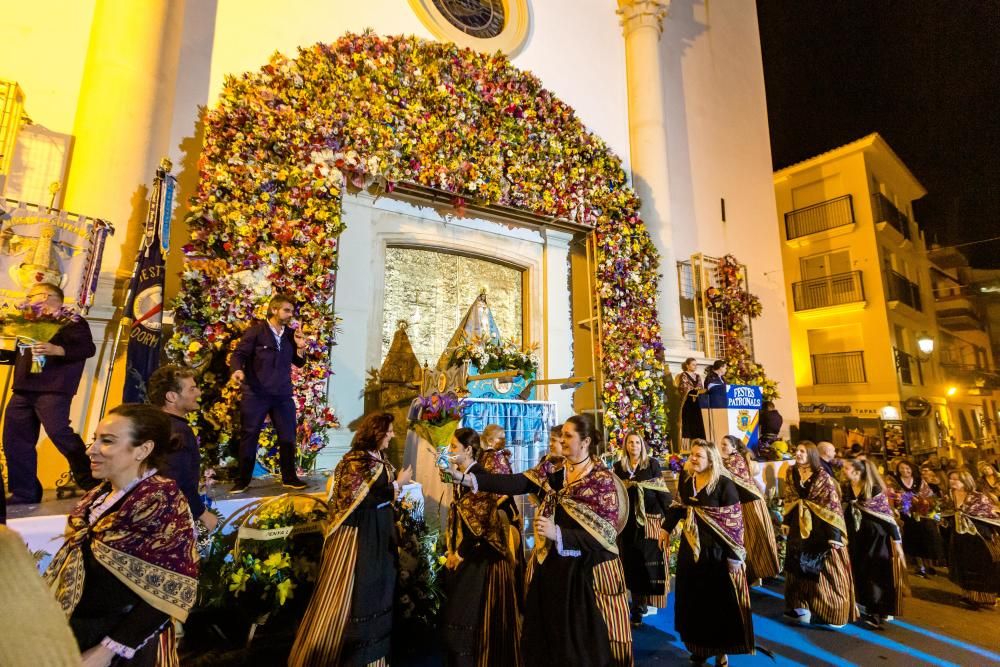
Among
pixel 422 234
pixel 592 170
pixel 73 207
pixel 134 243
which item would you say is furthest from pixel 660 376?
pixel 73 207

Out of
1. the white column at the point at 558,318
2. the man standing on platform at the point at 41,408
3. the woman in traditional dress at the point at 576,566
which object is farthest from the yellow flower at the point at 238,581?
the white column at the point at 558,318

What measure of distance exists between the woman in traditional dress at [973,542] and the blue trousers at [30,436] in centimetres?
924

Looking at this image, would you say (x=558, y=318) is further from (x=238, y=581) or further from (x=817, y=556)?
(x=238, y=581)

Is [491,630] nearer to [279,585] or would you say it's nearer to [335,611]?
[335,611]

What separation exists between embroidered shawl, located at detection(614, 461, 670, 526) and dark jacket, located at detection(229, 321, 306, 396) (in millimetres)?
3640

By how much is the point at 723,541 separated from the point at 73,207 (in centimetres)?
713

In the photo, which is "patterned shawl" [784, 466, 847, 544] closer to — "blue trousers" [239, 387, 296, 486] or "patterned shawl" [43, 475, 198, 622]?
"blue trousers" [239, 387, 296, 486]

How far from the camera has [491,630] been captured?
11.6ft

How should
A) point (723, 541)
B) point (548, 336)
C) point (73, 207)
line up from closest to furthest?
1. point (723, 541)
2. point (73, 207)
3. point (548, 336)

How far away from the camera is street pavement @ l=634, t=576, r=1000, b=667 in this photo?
171 inches

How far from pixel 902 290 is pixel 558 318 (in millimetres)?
20445

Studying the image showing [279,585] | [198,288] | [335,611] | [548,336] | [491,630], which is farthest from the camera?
[548,336]

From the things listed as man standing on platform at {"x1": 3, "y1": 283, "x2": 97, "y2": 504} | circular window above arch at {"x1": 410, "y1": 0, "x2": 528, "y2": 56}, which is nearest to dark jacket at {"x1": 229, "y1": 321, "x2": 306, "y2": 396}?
man standing on platform at {"x1": 3, "y1": 283, "x2": 97, "y2": 504}

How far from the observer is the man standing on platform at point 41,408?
12.6ft
